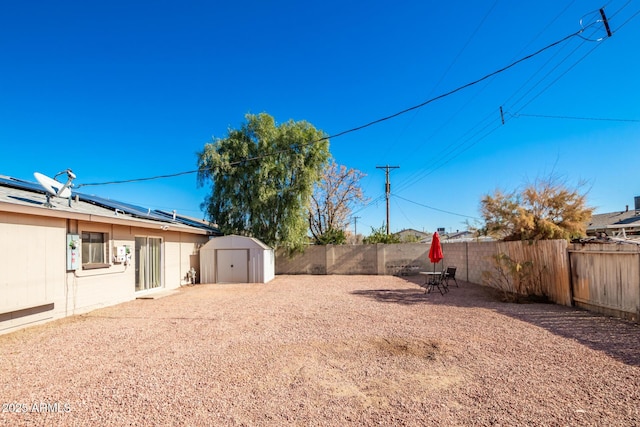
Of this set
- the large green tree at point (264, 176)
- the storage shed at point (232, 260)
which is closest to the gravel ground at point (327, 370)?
the storage shed at point (232, 260)

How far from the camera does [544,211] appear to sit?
934 centimetres

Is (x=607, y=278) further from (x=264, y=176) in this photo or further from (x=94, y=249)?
(x=264, y=176)

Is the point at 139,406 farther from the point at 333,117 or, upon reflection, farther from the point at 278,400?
the point at 333,117

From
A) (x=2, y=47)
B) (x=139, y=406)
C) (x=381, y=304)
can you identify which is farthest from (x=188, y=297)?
(x=2, y=47)

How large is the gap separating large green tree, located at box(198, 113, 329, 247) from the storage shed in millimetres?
2663

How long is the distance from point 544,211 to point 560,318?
151 inches

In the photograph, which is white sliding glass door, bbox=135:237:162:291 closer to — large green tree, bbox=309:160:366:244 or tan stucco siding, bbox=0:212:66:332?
tan stucco siding, bbox=0:212:66:332

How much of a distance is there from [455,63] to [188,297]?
10.8 m

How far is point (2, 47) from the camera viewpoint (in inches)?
343

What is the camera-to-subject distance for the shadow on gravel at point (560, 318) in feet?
15.6

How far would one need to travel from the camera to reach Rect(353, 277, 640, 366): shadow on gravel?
477 centimetres

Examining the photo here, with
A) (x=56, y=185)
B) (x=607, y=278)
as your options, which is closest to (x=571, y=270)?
(x=607, y=278)

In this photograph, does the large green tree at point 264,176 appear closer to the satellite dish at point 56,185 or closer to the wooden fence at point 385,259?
the wooden fence at point 385,259

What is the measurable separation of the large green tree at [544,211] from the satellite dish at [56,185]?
11.6 metres
